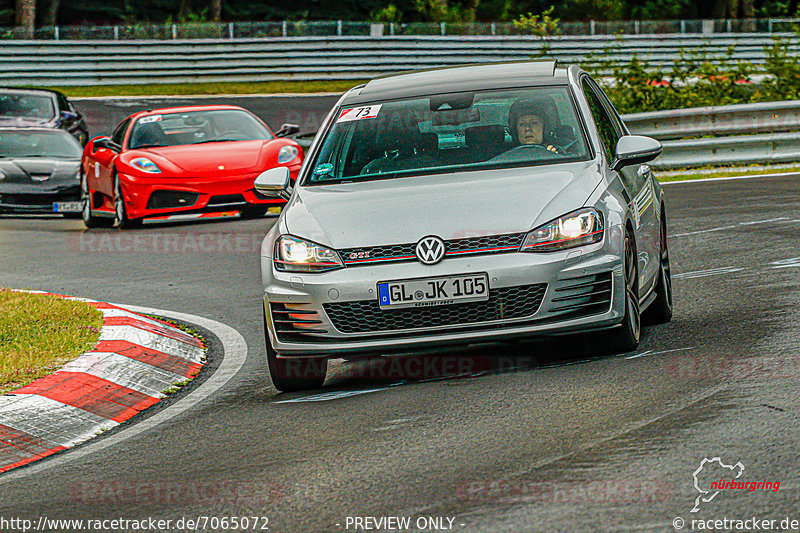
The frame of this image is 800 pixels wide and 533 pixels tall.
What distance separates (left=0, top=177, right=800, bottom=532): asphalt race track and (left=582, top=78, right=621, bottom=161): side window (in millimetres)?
1049

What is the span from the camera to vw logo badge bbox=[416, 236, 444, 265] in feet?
20.0

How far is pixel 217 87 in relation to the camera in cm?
4028

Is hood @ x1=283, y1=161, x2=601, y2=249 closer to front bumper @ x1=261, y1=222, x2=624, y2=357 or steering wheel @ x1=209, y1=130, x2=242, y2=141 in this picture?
front bumper @ x1=261, y1=222, x2=624, y2=357

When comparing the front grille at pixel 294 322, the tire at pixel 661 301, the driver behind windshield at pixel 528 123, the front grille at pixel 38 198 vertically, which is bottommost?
the front grille at pixel 38 198

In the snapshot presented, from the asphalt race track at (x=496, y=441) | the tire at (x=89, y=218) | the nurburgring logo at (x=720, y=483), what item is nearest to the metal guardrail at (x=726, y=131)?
the tire at (x=89, y=218)

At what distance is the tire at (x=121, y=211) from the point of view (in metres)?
15.7

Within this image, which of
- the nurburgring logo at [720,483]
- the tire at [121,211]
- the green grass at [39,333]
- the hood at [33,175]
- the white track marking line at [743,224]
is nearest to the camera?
the nurburgring logo at [720,483]

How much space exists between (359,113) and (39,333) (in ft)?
8.09

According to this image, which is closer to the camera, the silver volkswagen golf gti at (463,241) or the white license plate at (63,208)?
the silver volkswagen golf gti at (463,241)

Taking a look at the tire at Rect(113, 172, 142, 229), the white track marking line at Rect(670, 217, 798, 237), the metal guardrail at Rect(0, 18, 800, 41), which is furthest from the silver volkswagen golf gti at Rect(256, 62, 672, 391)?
the metal guardrail at Rect(0, 18, 800, 41)


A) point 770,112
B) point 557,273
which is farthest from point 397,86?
point 770,112

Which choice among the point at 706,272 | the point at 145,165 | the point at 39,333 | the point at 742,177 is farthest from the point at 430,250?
the point at 742,177

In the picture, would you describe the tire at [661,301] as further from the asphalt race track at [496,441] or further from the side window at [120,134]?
the side window at [120,134]

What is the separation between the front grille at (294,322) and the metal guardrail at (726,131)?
1158cm
